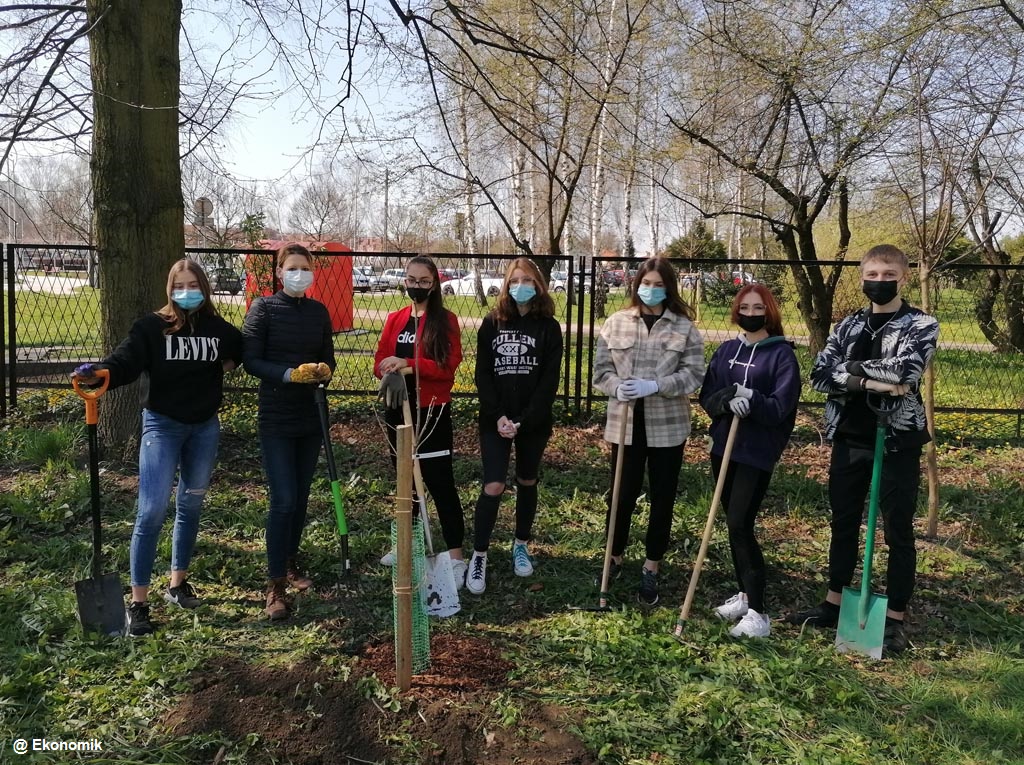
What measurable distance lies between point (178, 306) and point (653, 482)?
8.08 ft

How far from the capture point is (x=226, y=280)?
823 cm

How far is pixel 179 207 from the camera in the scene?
16.3ft

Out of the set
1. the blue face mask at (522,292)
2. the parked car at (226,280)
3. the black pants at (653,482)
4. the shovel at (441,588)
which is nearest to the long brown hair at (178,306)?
the shovel at (441,588)

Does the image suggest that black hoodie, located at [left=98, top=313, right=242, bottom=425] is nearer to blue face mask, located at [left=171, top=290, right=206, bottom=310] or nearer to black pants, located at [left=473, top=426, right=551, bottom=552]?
blue face mask, located at [left=171, top=290, right=206, bottom=310]

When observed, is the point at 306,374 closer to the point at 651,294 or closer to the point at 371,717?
the point at 371,717

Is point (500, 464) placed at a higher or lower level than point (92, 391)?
lower

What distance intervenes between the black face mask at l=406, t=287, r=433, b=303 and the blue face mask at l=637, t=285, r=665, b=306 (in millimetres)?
1065

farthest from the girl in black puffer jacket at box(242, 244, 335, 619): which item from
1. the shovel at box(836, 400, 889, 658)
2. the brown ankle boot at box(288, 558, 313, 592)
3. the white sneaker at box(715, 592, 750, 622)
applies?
the shovel at box(836, 400, 889, 658)

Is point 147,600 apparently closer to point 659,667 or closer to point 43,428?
point 659,667

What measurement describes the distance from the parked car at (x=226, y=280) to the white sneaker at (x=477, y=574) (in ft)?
16.5

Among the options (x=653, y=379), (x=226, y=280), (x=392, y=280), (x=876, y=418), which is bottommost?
(x=876, y=418)

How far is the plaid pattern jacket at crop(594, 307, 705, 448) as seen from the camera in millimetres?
3311

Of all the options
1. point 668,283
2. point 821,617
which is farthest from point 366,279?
point 821,617

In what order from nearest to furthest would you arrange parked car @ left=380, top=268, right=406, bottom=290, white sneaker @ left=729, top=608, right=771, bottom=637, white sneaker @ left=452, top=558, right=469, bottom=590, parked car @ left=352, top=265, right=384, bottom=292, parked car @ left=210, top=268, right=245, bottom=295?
white sneaker @ left=729, top=608, right=771, bottom=637
white sneaker @ left=452, top=558, right=469, bottom=590
parked car @ left=380, top=268, right=406, bottom=290
parked car @ left=352, top=265, right=384, bottom=292
parked car @ left=210, top=268, right=245, bottom=295
